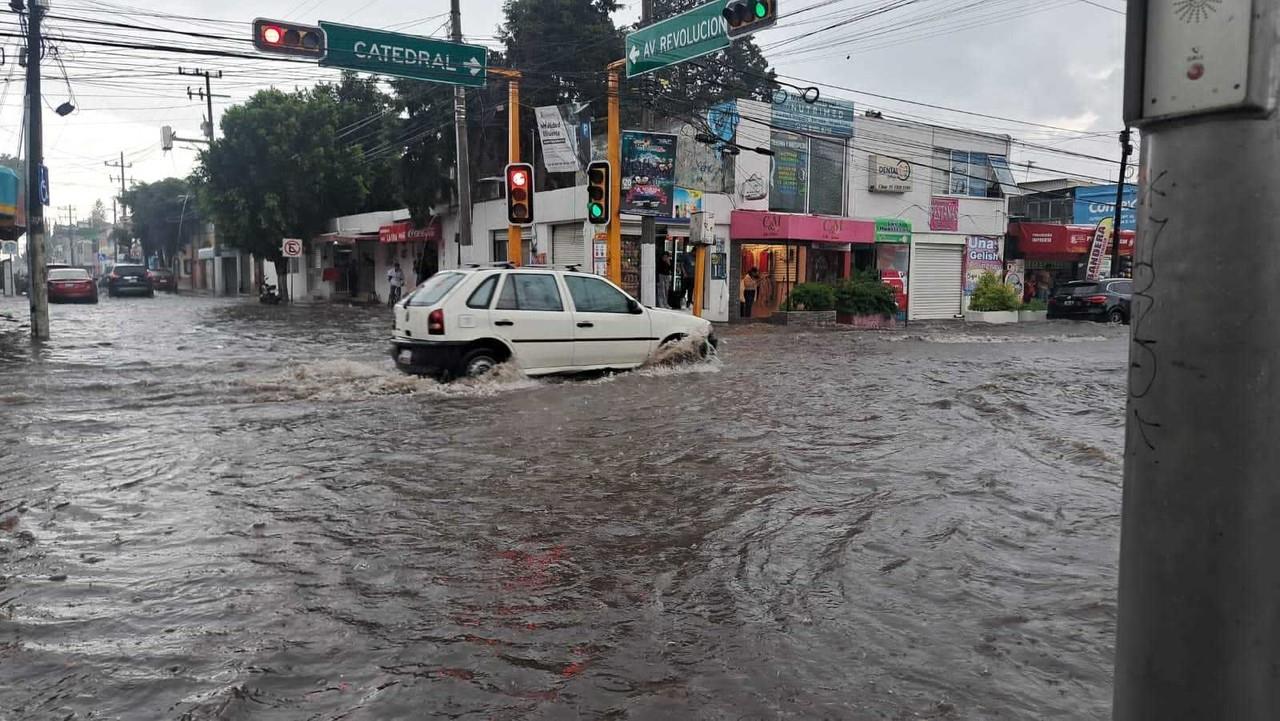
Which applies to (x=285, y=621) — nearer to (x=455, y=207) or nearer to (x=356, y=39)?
(x=356, y=39)

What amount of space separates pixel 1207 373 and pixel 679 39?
13.1 meters

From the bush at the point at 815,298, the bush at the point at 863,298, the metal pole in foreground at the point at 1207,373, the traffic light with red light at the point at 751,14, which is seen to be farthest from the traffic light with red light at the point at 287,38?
the bush at the point at 863,298

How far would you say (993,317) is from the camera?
29797 millimetres

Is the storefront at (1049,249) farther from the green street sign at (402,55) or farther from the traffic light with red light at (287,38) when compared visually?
the traffic light with red light at (287,38)

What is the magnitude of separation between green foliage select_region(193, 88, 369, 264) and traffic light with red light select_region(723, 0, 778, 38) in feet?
98.3

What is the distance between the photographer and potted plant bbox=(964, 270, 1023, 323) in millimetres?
29897

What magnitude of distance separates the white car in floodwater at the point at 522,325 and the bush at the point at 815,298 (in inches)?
507

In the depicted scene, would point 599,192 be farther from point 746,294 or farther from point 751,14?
point 746,294

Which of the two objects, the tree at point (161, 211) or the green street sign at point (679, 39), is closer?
the green street sign at point (679, 39)

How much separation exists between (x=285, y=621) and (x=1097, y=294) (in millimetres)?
28449

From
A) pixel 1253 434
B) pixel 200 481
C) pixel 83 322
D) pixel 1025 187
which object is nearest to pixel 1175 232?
pixel 1253 434

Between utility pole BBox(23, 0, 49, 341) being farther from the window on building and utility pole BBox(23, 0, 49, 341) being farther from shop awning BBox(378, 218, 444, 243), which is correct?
the window on building

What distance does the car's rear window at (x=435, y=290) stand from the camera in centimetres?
1116

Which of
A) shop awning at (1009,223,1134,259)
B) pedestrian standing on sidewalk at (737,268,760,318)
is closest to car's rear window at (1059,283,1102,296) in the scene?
shop awning at (1009,223,1134,259)
